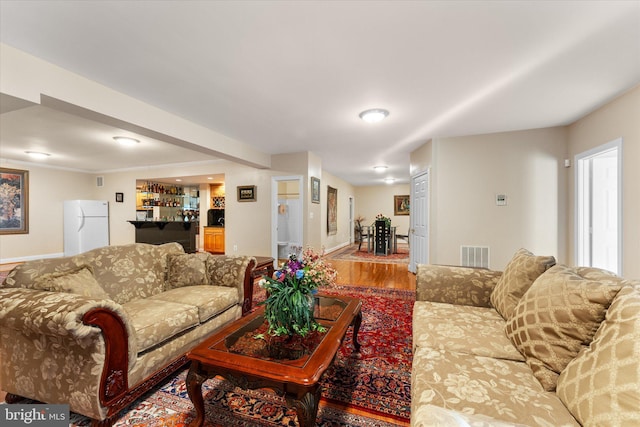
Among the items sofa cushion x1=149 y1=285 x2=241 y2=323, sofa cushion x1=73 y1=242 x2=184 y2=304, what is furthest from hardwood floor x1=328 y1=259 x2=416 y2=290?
sofa cushion x1=73 y1=242 x2=184 y2=304

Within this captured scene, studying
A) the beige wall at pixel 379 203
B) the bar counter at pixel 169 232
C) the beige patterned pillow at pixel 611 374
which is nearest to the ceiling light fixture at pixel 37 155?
the bar counter at pixel 169 232

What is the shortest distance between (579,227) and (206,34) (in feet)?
16.1

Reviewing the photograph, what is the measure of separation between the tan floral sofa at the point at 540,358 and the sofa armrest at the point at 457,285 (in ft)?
1.03

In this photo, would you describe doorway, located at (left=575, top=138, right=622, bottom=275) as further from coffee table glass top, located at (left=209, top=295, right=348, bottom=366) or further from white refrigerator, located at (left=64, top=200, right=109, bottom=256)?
white refrigerator, located at (left=64, top=200, right=109, bottom=256)

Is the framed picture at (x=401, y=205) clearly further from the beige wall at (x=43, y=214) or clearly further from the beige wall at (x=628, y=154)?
the beige wall at (x=43, y=214)

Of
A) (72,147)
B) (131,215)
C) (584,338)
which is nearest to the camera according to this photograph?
(584,338)

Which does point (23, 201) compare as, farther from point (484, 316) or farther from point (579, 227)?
point (579, 227)

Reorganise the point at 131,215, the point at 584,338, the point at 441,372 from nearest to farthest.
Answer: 1. the point at 584,338
2. the point at 441,372
3. the point at 131,215

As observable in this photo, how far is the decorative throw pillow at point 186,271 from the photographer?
100 inches

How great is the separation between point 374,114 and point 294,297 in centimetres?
253

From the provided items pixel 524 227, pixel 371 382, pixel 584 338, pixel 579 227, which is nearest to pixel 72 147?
pixel 371 382

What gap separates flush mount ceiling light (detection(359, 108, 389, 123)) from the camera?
3.17 m

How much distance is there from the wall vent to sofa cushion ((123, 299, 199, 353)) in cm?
399

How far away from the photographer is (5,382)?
1522mm
